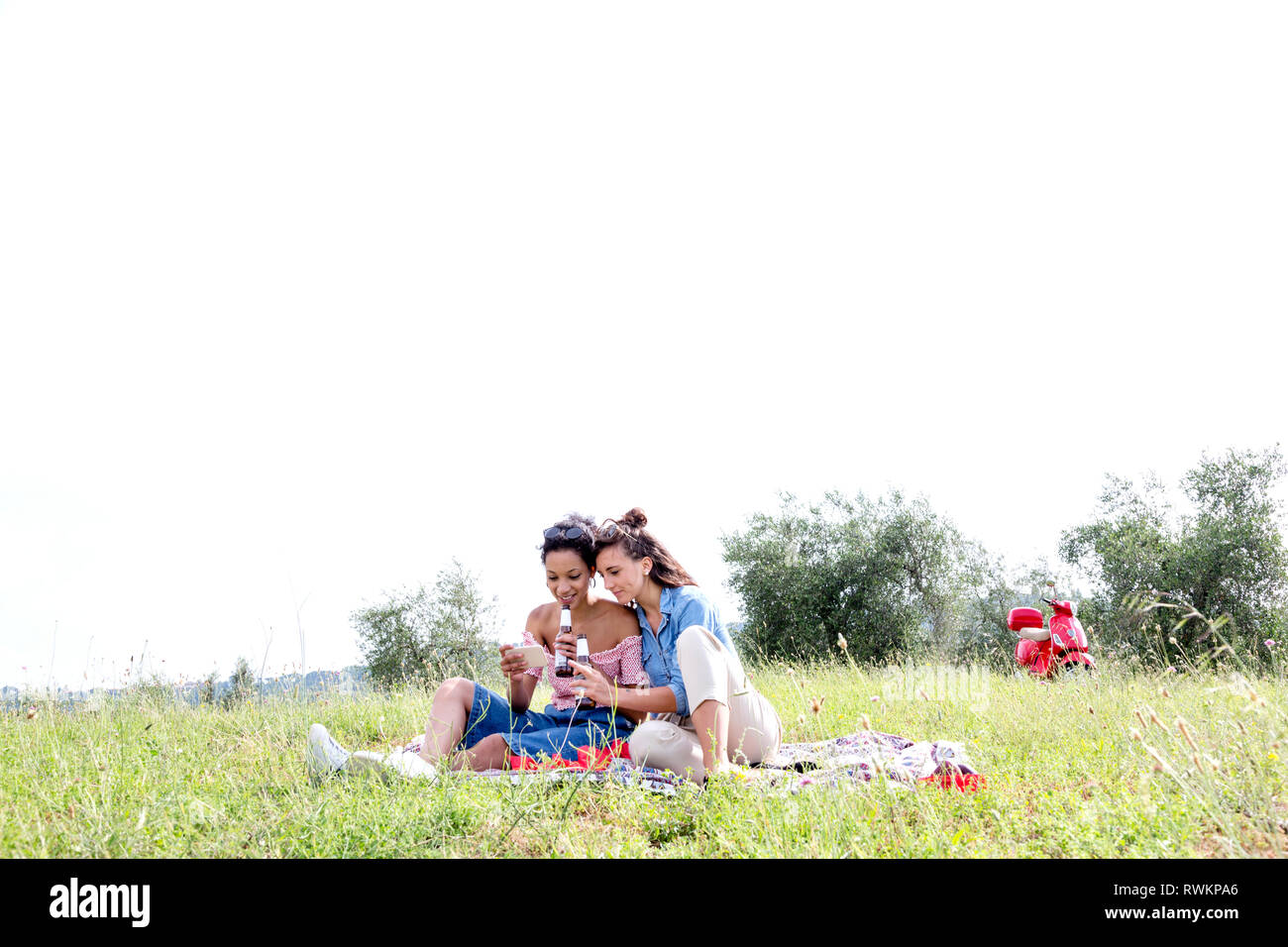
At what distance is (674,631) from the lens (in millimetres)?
5109

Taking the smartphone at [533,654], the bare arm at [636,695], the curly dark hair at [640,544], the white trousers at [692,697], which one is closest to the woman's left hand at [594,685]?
the bare arm at [636,695]

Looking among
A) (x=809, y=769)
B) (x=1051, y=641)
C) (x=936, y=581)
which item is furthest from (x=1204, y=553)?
(x=809, y=769)

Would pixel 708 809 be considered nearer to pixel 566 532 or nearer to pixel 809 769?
pixel 809 769

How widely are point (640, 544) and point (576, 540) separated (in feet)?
1.34

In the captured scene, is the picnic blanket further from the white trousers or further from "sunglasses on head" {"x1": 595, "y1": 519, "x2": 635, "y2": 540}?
"sunglasses on head" {"x1": 595, "y1": 519, "x2": 635, "y2": 540}

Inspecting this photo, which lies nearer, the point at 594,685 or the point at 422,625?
the point at 594,685

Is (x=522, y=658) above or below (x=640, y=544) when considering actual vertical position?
below

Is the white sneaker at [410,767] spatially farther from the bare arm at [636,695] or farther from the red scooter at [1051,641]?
the red scooter at [1051,641]

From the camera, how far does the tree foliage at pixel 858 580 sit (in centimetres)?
Answer: 2255

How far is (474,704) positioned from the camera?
17.0 feet

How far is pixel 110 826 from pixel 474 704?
2.19 meters

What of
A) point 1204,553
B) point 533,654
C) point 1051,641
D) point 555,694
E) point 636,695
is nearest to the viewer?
point 636,695

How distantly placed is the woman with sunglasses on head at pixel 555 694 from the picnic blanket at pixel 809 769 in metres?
0.17
